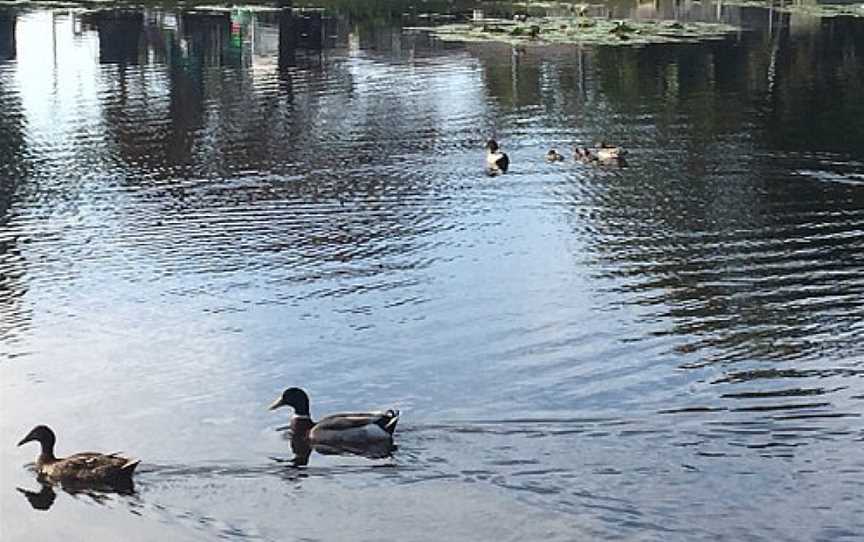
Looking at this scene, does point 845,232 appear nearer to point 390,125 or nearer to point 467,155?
point 467,155

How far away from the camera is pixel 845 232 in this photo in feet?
88.2

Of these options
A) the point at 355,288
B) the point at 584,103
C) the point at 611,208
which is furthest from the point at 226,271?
the point at 584,103

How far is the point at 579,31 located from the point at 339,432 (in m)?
52.6

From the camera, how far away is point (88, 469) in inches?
607

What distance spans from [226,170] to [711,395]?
58.7 feet

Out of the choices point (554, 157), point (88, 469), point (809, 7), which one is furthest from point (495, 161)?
point (809, 7)

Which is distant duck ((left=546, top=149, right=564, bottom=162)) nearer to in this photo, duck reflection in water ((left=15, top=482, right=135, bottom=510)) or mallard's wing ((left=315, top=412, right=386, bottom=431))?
mallard's wing ((left=315, top=412, right=386, bottom=431))

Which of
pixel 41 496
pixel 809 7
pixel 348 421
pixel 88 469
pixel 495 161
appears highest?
pixel 809 7

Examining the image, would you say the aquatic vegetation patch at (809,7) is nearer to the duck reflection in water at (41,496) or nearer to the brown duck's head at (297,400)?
the brown duck's head at (297,400)

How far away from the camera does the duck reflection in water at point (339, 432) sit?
1592cm

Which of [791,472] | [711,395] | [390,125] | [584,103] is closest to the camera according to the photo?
[791,472]

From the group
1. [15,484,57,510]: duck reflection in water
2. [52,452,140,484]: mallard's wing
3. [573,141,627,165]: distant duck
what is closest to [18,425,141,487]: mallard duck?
[52,452,140,484]: mallard's wing

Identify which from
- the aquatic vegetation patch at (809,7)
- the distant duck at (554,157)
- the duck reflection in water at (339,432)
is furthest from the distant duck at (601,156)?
the aquatic vegetation patch at (809,7)

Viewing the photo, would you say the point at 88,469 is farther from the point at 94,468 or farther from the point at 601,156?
the point at 601,156
